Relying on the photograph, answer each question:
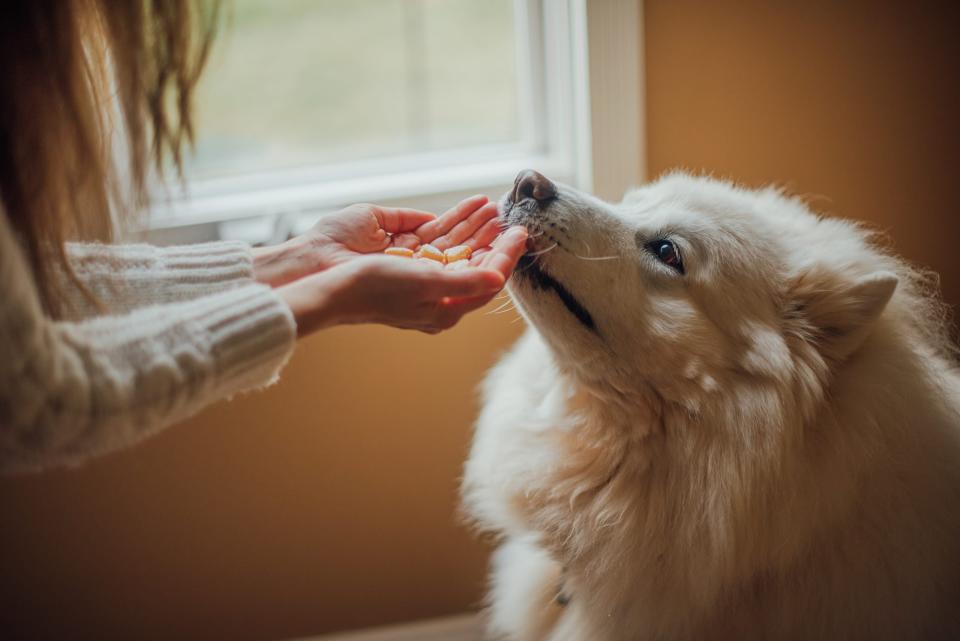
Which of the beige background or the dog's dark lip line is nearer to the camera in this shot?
the dog's dark lip line

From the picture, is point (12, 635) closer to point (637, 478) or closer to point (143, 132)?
point (143, 132)

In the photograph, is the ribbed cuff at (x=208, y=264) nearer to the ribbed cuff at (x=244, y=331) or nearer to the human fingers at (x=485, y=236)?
the ribbed cuff at (x=244, y=331)

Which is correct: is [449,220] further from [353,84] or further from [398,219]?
[353,84]

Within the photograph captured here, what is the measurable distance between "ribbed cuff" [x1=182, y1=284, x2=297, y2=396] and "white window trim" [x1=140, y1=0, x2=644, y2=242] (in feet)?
2.25

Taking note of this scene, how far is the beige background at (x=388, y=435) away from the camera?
1517mm

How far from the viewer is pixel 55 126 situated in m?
0.86

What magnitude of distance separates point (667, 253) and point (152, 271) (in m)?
0.80

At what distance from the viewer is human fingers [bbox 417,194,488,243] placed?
1.25 meters

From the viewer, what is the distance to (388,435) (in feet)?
5.59

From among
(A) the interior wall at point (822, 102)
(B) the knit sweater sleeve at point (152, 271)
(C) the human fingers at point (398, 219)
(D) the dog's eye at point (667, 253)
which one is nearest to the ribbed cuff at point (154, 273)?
(B) the knit sweater sleeve at point (152, 271)

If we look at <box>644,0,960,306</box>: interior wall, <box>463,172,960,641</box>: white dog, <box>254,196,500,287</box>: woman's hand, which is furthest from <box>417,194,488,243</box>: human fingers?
<box>644,0,960,306</box>: interior wall

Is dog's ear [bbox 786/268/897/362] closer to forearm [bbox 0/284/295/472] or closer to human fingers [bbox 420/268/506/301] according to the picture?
human fingers [bbox 420/268/506/301]

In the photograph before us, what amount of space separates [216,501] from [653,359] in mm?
1108

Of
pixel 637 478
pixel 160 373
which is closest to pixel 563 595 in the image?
pixel 637 478
